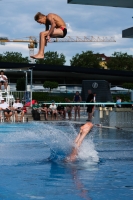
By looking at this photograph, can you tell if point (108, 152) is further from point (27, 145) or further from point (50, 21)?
point (50, 21)

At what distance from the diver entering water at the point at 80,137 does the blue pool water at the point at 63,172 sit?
126mm

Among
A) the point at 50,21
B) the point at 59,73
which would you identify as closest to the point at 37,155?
the point at 50,21

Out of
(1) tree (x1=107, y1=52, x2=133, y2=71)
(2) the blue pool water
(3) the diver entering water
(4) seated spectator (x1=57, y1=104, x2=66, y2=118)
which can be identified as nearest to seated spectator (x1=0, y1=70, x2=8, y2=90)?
(4) seated spectator (x1=57, y1=104, x2=66, y2=118)

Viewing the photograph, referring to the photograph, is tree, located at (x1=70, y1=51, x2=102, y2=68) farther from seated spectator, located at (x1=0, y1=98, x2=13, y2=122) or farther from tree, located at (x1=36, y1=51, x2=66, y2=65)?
seated spectator, located at (x1=0, y1=98, x2=13, y2=122)

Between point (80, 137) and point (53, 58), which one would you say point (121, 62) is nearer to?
point (53, 58)

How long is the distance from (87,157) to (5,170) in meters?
1.92

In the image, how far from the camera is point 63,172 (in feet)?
24.2

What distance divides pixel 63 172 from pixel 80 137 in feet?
4.26

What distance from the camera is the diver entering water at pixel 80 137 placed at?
8484 mm

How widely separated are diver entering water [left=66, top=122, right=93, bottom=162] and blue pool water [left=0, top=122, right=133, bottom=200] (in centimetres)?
13

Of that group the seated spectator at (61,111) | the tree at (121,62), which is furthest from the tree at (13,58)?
the seated spectator at (61,111)

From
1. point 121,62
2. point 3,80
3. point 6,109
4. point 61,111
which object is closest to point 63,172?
point 6,109

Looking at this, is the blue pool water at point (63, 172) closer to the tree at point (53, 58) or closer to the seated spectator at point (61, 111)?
the seated spectator at point (61, 111)

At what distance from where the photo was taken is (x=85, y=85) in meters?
39.9
